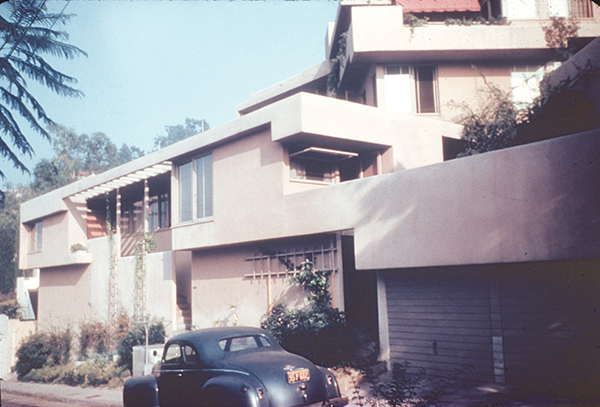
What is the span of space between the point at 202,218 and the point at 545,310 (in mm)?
11116

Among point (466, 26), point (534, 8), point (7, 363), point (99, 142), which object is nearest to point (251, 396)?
point (466, 26)

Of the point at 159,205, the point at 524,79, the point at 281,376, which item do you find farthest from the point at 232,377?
the point at 159,205

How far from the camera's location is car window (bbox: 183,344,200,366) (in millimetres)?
7398

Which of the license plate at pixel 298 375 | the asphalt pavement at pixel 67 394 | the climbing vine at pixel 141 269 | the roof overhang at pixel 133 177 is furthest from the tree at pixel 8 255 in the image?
the license plate at pixel 298 375

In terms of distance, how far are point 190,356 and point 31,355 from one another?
1695cm

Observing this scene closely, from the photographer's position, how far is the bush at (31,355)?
20.8 m

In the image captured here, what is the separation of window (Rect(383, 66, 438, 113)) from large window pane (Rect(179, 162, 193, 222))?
7.86 m

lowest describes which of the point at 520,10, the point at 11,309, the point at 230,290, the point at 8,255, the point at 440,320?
the point at 11,309

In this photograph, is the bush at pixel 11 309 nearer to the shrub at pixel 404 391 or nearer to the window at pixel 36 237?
the window at pixel 36 237

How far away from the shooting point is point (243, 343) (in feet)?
25.4

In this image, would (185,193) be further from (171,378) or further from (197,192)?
(171,378)

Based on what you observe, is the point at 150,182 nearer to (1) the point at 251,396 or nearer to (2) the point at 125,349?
(2) the point at 125,349

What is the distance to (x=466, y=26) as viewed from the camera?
17.8m

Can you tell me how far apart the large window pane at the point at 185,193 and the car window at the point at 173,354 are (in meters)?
9.44
